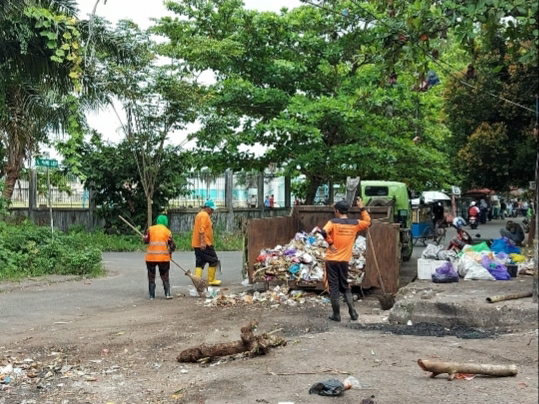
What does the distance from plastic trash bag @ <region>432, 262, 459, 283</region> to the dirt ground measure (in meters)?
2.22

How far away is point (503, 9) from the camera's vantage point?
6.00 metres

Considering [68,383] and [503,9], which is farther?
[68,383]

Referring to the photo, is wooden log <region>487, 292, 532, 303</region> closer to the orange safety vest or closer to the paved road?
the paved road

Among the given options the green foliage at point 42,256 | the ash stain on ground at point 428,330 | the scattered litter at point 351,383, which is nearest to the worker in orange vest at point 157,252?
the green foliage at point 42,256

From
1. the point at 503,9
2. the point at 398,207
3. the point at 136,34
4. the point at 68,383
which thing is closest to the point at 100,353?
the point at 68,383

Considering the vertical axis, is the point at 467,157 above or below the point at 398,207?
above

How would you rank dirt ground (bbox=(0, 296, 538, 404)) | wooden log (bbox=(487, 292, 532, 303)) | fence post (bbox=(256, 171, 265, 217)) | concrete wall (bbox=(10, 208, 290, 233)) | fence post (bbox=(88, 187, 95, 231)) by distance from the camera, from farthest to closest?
fence post (bbox=(256, 171, 265, 217)) < concrete wall (bbox=(10, 208, 290, 233)) < fence post (bbox=(88, 187, 95, 231)) < wooden log (bbox=(487, 292, 532, 303)) < dirt ground (bbox=(0, 296, 538, 404))

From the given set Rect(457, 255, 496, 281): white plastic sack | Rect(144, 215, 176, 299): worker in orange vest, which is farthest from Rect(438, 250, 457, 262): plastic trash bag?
Rect(144, 215, 176, 299): worker in orange vest

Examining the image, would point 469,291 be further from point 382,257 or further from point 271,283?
point 271,283

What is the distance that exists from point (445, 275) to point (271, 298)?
2947 mm

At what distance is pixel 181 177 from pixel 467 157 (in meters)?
9.75

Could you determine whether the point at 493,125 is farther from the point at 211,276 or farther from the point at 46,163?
the point at 46,163

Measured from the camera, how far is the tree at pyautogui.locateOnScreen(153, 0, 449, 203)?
20562mm

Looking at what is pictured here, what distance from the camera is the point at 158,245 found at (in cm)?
1167
